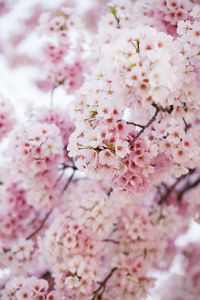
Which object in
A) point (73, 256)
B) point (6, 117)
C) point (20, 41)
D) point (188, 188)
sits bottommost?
point (73, 256)

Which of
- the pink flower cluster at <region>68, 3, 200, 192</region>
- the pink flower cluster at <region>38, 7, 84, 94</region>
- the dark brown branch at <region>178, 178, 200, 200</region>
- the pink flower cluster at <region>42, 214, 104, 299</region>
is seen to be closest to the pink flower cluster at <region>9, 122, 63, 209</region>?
the pink flower cluster at <region>42, 214, 104, 299</region>

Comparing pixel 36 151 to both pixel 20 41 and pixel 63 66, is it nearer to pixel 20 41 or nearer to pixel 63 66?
pixel 63 66

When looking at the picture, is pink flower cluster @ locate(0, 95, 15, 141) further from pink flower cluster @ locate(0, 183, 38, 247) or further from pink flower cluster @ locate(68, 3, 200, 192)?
pink flower cluster @ locate(68, 3, 200, 192)

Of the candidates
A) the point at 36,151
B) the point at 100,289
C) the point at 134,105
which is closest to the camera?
the point at 134,105

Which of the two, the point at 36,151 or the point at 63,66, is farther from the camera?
the point at 63,66

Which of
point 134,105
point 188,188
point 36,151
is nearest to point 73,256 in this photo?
point 36,151

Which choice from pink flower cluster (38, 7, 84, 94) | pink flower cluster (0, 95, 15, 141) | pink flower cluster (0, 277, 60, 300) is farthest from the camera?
pink flower cluster (38, 7, 84, 94)

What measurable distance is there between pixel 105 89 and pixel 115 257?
1.47m

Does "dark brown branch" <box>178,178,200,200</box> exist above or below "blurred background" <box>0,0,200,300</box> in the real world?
below

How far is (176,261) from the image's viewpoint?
15.1 feet

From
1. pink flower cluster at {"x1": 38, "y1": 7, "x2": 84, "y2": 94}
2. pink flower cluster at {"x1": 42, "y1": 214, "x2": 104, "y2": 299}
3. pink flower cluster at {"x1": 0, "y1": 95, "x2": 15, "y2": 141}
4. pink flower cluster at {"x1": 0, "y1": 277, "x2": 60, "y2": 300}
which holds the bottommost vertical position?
pink flower cluster at {"x1": 0, "y1": 277, "x2": 60, "y2": 300}

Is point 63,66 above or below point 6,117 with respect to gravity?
above

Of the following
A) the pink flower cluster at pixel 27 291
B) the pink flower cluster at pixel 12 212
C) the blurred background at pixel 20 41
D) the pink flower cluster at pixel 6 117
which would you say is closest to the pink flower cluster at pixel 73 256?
the pink flower cluster at pixel 27 291

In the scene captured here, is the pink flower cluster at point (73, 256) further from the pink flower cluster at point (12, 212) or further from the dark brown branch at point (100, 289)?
the pink flower cluster at point (12, 212)
